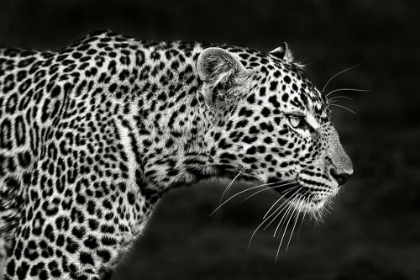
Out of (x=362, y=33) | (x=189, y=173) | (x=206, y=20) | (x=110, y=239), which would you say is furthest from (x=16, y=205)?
(x=362, y=33)

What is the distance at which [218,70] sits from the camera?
729 cm

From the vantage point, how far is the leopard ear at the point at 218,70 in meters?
7.22

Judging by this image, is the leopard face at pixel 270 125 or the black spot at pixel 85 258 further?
the leopard face at pixel 270 125

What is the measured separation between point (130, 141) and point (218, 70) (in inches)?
39.6

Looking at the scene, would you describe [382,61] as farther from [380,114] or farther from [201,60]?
[201,60]

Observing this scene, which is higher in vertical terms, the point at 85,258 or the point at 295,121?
the point at 295,121

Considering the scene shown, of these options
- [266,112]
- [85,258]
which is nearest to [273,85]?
[266,112]

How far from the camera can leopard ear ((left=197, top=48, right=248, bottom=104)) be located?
23.7 feet

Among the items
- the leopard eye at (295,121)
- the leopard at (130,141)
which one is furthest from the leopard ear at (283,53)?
the leopard eye at (295,121)

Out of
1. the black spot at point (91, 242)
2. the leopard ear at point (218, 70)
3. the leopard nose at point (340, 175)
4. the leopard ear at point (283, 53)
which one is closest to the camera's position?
the black spot at point (91, 242)

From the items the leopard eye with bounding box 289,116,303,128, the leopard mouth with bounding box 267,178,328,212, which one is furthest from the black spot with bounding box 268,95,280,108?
the leopard mouth with bounding box 267,178,328,212

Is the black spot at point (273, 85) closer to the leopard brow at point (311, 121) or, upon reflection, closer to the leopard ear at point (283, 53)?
the leopard brow at point (311, 121)

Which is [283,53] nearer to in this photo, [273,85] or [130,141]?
[273,85]

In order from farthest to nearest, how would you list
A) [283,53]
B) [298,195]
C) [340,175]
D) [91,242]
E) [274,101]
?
[283,53]
[298,195]
[340,175]
[274,101]
[91,242]
